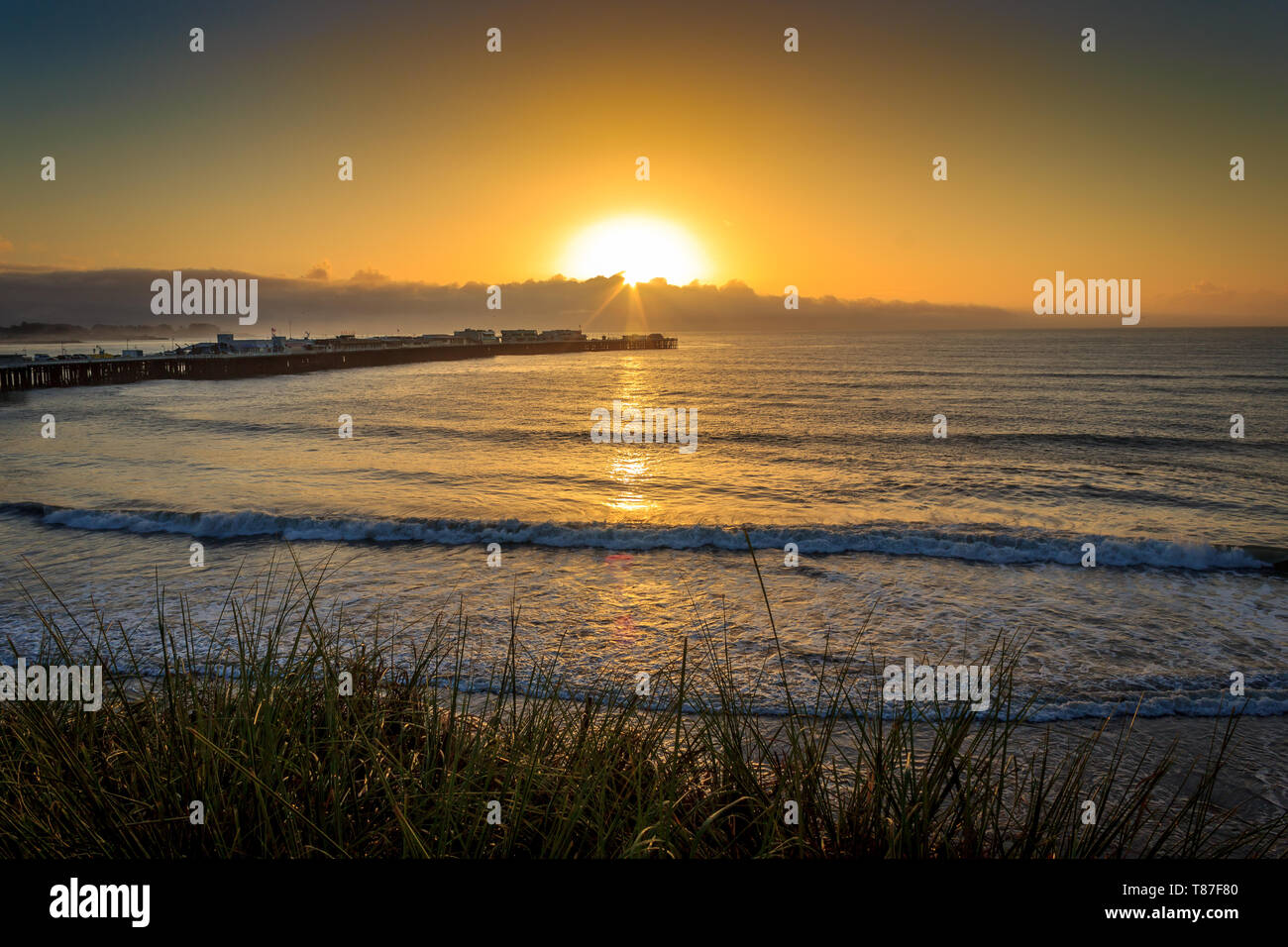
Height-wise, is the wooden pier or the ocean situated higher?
the wooden pier

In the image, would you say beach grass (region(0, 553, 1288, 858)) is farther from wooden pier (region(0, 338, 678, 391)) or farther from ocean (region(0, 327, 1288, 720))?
wooden pier (region(0, 338, 678, 391))

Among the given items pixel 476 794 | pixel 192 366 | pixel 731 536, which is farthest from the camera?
pixel 192 366

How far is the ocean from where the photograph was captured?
8.15 metres

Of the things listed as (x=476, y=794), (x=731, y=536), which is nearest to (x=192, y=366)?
(x=731, y=536)

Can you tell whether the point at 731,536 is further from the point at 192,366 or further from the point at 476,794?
the point at 192,366

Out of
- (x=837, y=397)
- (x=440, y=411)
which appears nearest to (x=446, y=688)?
(x=440, y=411)

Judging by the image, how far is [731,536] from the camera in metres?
13.3

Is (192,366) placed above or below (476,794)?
above

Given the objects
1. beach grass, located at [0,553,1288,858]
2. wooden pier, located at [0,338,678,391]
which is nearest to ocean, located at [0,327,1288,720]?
beach grass, located at [0,553,1288,858]

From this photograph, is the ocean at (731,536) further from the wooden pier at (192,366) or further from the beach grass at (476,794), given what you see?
the wooden pier at (192,366)

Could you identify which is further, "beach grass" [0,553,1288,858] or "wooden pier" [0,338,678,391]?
"wooden pier" [0,338,678,391]

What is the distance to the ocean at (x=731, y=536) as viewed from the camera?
8148mm
